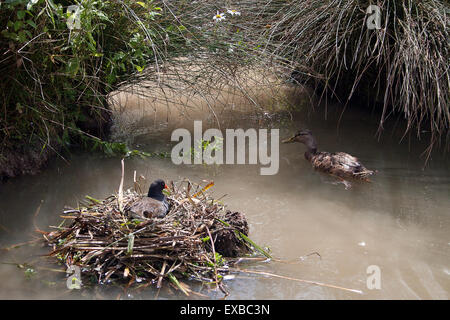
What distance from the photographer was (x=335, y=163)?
516 centimetres

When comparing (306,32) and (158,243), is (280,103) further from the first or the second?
(158,243)

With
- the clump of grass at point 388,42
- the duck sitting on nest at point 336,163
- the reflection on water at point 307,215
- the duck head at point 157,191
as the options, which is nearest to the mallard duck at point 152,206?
the duck head at point 157,191

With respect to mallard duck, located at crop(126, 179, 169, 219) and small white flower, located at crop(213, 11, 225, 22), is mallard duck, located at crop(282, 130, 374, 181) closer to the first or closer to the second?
small white flower, located at crop(213, 11, 225, 22)

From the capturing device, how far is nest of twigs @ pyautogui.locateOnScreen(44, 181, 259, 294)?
3.25 metres

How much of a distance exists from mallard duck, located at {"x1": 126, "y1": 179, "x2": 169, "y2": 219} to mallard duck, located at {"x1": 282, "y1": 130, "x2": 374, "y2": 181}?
2.03m

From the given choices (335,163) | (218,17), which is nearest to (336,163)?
(335,163)

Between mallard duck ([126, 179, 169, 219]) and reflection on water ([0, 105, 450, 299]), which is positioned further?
mallard duck ([126, 179, 169, 219])

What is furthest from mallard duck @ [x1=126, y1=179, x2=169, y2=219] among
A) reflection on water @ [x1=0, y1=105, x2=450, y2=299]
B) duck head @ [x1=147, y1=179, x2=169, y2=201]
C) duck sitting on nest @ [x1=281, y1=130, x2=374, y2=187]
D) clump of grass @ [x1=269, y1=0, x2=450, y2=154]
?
clump of grass @ [x1=269, y1=0, x2=450, y2=154]

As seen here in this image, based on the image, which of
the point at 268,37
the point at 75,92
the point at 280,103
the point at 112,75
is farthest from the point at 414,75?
the point at 75,92

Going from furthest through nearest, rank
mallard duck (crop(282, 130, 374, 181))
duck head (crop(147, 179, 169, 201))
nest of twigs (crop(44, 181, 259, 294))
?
mallard duck (crop(282, 130, 374, 181)) < duck head (crop(147, 179, 169, 201)) < nest of twigs (crop(44, 181, 259, 294))

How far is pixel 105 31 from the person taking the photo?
15.2ft

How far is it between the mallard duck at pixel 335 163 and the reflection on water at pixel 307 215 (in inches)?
4.0

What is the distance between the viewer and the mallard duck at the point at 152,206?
3.47m

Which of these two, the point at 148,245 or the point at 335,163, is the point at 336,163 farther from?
the point at 148,245
